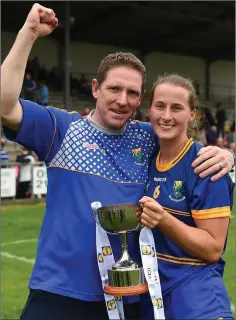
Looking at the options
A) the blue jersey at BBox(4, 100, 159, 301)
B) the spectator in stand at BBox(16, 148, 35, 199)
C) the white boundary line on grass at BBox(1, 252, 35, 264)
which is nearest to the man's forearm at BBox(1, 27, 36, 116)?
the blue jersey at BBox(4, 100, 159, 301)

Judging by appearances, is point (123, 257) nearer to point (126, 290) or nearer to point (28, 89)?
point (126, 290)

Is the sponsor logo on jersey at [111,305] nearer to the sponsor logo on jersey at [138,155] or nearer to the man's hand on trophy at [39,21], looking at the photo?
the sponsor logo on jersey at [138,155]

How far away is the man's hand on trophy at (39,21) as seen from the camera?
6.60ft

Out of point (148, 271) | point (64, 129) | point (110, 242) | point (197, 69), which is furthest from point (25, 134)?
point (197, 69)

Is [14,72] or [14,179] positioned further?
[14,179]

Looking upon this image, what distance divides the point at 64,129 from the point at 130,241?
1.75 ft

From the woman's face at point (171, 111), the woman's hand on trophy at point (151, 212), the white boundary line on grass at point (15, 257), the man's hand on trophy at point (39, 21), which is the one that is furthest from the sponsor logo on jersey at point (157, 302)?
the white boundary line on grass at point (15, 257)

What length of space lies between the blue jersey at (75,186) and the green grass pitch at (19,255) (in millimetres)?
2714

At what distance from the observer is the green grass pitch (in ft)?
16.6

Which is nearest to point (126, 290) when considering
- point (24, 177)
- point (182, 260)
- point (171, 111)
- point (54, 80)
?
point (182, 260)

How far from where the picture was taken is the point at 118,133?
2287 millimetres

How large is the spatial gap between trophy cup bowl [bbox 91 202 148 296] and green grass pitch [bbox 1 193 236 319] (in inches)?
114

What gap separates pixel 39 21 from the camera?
6.65 ft

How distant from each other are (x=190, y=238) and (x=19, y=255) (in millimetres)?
5398
